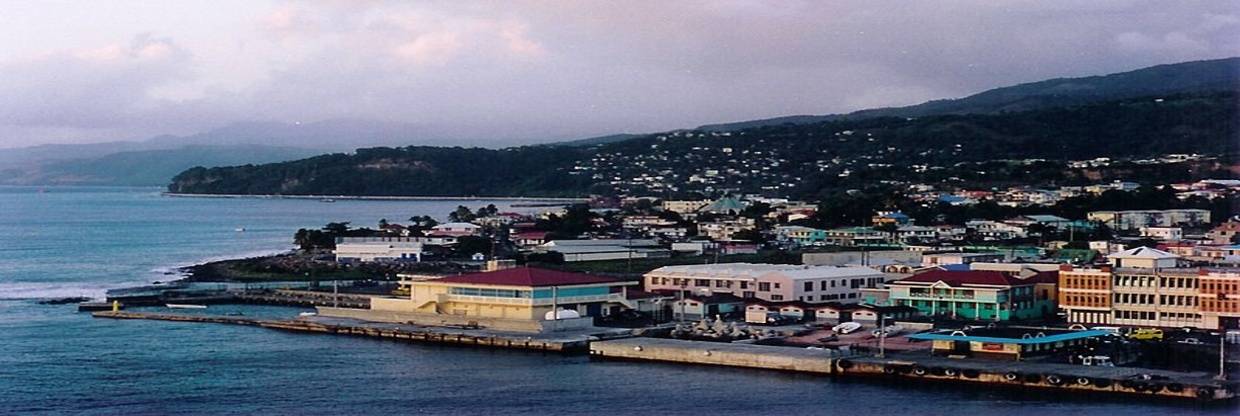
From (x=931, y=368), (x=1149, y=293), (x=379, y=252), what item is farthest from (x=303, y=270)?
(x=931, y=368)

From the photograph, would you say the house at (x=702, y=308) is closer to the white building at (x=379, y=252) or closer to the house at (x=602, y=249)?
the house at (x=602, y=249)

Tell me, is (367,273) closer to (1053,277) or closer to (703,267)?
(703,267)

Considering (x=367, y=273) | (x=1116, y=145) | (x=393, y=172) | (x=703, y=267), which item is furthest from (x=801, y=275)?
(x=393, y=172)

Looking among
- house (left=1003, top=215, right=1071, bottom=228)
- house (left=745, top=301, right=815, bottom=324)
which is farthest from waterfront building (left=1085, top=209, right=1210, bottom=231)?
house (left=745, top=301, right=815, bottom=324)

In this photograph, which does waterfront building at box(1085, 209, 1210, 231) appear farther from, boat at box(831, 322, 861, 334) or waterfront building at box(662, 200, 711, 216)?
boat at box(831, 322, 861, 334)

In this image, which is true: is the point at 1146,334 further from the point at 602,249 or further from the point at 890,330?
the point at 602,249

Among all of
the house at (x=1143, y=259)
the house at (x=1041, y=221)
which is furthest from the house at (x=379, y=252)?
the house at (x=1143, y=259)
